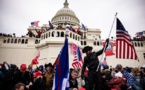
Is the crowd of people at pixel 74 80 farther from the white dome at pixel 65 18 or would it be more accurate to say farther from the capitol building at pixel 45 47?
the white dome at pixel 65 18

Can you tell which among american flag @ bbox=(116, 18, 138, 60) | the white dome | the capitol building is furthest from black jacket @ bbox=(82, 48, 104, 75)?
the white dome

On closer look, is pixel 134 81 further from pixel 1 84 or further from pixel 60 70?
pixel 1 84

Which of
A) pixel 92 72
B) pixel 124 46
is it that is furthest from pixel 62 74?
pixel 124 46

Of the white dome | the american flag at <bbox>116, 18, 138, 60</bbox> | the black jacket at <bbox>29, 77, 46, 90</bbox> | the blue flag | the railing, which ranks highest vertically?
the white dome

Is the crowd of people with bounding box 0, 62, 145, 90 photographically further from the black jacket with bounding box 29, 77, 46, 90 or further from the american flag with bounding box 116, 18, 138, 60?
the american flag with bounding box 116, 18, 138, 60

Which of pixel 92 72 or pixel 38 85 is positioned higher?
pixel 92 72

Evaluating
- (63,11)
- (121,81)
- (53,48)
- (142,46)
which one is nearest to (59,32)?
(53,48)

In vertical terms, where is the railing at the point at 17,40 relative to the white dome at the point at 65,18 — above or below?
below

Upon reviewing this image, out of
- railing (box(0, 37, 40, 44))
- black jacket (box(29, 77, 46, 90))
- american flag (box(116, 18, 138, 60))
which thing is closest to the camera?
black jacket (box(29, 77, 46, 90))

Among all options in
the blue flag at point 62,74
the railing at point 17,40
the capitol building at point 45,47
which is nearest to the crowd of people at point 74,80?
the blue flag at point 62,74

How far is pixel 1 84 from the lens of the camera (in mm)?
5598

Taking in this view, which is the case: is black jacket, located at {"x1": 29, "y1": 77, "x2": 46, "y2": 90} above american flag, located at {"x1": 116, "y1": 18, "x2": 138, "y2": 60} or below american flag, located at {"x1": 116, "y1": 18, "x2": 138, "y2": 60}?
below

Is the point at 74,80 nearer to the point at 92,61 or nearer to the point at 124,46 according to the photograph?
the point at 92,61

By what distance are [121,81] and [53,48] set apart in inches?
1086
